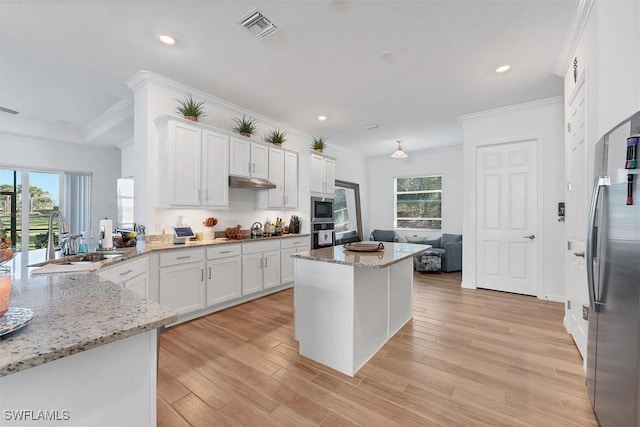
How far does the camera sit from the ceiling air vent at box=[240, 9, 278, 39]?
7.26 feet

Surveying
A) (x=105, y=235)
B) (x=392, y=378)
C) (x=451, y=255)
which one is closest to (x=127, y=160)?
(x=105, y=235)

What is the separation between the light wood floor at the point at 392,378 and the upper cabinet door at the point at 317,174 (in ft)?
8.32

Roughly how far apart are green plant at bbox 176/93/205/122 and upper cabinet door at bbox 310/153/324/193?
2.03 metres

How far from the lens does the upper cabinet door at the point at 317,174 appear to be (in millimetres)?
4965

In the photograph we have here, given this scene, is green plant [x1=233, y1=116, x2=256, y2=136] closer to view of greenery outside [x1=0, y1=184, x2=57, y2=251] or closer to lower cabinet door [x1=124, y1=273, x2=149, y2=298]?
lower cabinet door [x1=124, y1=273, x2=149, y2=298]

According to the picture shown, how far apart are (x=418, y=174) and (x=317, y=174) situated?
3216 mm

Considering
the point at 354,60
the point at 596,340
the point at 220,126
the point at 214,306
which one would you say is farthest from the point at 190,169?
the point at 596,340

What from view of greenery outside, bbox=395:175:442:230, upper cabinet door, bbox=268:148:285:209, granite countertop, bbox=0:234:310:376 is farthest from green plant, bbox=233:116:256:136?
view of greenery outside, bbox=395:175:442:230

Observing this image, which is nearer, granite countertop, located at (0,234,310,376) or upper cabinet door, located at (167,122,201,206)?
granite countertop, located at (0,234,310,376)

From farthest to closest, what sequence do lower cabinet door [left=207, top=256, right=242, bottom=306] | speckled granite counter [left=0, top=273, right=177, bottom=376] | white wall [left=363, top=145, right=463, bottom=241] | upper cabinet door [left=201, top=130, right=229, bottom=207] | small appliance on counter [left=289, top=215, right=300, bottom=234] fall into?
white wall [left=363, top=145, right=463, bottom=241] < small appliance on counter [left=289, top=215, right=300, bottom=234] < upper cabinet door [left=201, top=130, right=229, bottom=207] < lower cabinet door [left=207, top=256, right=242, bottom=306] < speckled granite counter [left=0, top=273, right=177, bottom=376]

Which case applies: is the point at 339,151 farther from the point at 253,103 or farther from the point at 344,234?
the point at 253,103

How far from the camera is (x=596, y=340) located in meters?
1.61

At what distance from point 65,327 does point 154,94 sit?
10.3 feet

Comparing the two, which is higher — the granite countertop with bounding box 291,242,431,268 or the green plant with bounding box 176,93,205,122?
the green plant with bounding box 176,93,205,122
